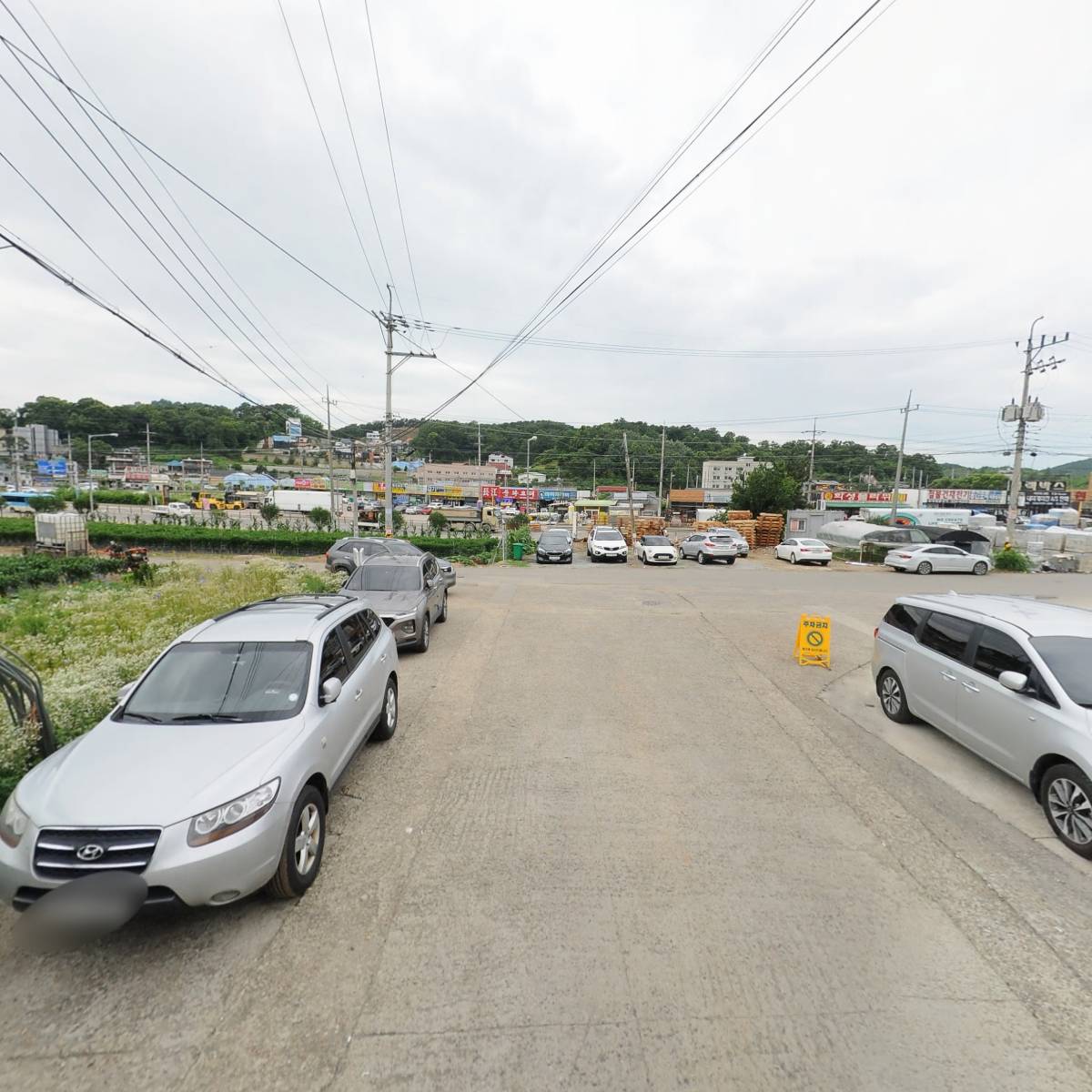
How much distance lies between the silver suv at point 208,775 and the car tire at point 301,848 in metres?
0.01

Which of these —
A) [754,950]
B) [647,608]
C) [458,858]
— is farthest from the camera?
[647,608]

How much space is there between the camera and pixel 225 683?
4.27 meters

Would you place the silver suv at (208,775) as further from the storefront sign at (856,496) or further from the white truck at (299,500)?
the storefront sign at (856,496)

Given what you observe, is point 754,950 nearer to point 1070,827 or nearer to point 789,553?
point 1070,827

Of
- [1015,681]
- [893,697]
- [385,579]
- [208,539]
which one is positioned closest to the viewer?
[1015,681]

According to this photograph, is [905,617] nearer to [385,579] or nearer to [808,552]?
[385,579]

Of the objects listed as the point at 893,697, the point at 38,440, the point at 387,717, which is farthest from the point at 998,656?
the point at 38,440

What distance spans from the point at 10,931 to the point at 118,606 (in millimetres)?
7216

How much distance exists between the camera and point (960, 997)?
2.86 m

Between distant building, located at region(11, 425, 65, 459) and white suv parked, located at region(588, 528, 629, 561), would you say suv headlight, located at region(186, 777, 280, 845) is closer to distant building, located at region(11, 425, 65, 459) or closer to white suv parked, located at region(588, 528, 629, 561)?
white suv parked, located at region(588, 528, 629, 561)

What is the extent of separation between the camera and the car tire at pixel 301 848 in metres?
3.36

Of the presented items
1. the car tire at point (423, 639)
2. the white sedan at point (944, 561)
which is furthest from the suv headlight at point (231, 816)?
the white sedan at point (944, 561)

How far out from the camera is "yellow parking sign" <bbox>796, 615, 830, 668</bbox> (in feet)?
30.2

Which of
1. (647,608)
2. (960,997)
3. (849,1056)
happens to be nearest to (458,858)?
(849,1056)
